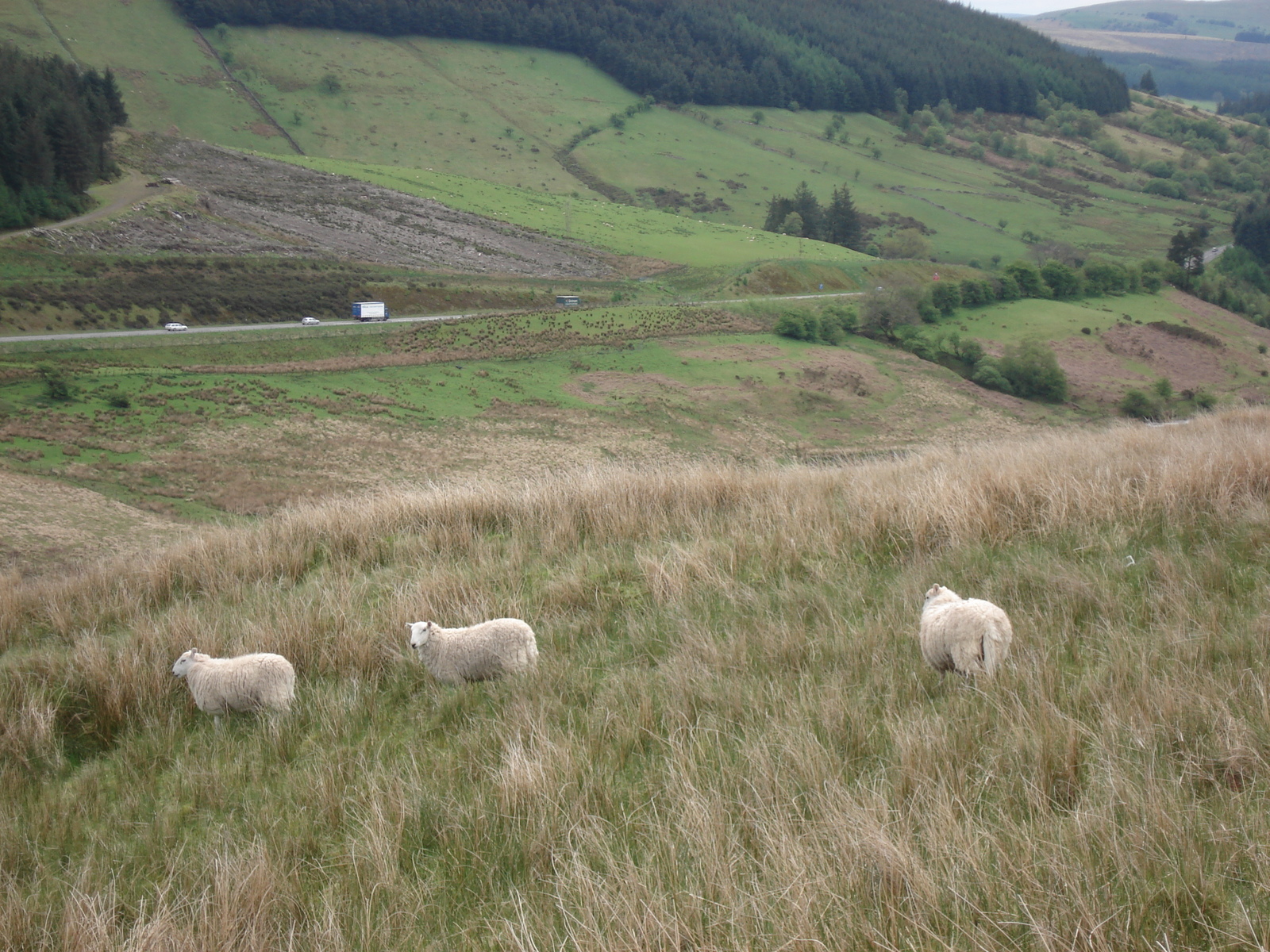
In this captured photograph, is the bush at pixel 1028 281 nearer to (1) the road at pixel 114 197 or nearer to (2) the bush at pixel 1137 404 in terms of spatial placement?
(2) the bush at pixel 1137 404

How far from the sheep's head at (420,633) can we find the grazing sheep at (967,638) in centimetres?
302

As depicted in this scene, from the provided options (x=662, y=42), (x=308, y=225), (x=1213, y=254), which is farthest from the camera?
(x=662, y=42)

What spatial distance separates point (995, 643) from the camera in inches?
165

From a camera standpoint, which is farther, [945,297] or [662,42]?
[662,42]

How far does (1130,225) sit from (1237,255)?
60.6ft

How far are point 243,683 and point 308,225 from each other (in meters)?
78.8

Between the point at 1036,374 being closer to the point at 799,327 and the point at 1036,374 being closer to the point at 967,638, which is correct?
the point at 799,327

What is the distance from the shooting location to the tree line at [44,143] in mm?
58125

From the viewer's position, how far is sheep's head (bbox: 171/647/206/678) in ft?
16.6

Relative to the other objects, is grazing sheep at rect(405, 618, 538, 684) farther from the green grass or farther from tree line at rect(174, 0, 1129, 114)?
tree line at rect(174, 0, 1129, 114)

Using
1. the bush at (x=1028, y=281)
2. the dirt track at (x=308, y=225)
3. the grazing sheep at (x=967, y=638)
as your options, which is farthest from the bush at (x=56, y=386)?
the bush at (x=1028, y=281)

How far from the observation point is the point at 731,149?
13812 cm

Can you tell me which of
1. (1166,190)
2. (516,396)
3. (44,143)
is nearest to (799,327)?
(516,396)

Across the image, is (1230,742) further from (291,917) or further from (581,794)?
(291,917)
